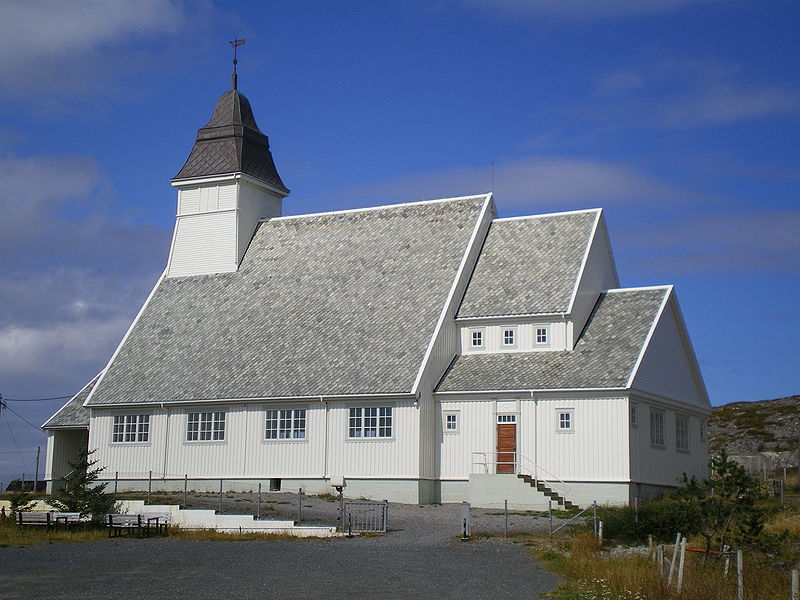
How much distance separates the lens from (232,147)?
44.2 m

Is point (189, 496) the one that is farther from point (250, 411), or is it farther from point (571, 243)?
point (571, 243)

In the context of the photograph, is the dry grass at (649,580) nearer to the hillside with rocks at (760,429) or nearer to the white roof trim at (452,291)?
the white roof trim at (452,291)

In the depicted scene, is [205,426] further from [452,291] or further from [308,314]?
[452,291]

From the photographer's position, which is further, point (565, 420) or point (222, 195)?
point (222, 195)

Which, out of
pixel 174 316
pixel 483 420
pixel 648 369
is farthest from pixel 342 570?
pixel 174 316

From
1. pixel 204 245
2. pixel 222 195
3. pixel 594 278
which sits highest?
pixel 222 195

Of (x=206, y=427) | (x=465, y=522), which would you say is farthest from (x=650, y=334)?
(x=206, y=427)

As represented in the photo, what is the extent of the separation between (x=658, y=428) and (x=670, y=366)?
2.39 meters

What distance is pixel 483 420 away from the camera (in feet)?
116

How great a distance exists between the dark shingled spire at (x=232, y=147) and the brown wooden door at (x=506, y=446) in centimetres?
1566

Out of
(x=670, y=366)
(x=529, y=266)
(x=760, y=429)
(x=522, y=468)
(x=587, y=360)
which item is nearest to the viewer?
(x=522, y=468)

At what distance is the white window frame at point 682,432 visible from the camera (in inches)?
1495

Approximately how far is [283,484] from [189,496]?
10.3 feet

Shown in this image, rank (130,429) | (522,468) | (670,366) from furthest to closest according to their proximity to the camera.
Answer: (130,429), (670,366), (522,468)
